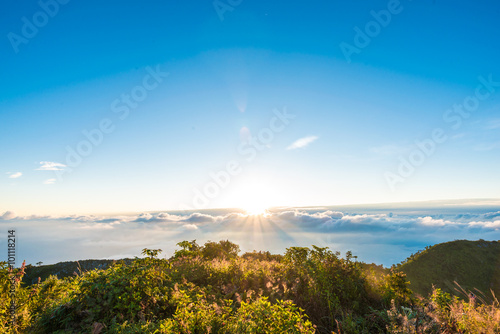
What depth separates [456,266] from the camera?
88.9ft

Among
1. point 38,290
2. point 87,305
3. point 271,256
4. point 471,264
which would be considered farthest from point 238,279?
point 471,264

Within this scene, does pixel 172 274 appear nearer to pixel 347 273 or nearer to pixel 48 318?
pixel 48 318

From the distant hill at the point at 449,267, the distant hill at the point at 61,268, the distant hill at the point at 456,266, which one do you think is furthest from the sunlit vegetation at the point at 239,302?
the distant hill at the point at 456,266

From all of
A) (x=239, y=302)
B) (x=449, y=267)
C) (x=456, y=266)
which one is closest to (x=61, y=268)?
(x=239, y=302)

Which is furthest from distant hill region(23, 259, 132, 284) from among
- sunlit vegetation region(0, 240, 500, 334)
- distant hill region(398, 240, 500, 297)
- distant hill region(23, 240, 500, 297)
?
distant hill region(398, 240, 500, 297)

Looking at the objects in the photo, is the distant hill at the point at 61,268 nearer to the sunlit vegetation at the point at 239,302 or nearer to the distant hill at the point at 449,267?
the distant hill at the point at 449,267

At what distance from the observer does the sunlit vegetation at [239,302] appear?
4840 mm

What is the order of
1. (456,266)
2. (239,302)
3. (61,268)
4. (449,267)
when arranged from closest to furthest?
(239,302)
(61,268)
(449,267)
(456,266)

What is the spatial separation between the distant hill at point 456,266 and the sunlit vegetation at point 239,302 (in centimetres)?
2018

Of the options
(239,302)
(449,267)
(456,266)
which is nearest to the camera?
(239,302)

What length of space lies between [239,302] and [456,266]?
30.5m

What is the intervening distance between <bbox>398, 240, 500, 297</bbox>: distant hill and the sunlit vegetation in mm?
20184

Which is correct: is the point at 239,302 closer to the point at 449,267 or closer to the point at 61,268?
the point at 61,268

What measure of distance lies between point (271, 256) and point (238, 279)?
6.58 m
